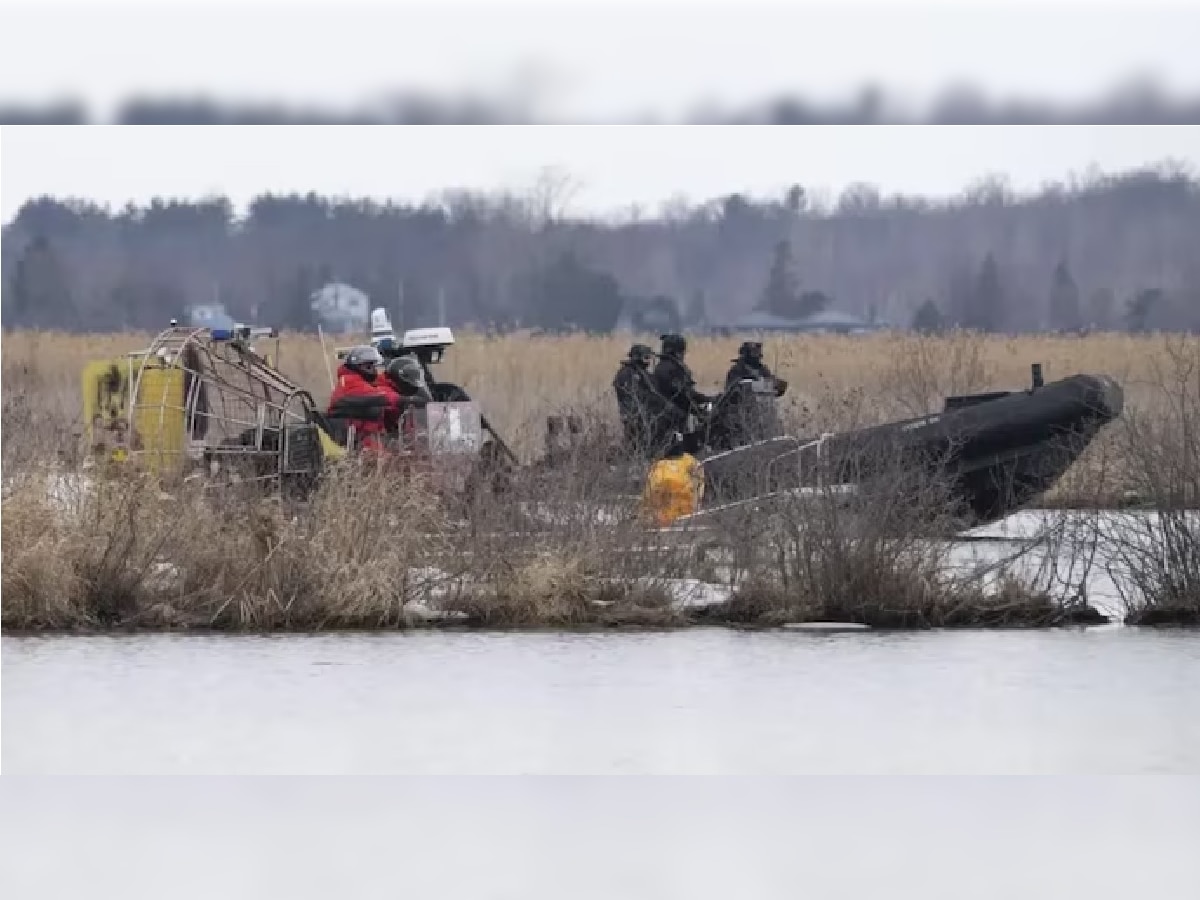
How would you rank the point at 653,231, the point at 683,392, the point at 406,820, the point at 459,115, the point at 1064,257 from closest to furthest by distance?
the point at 459,115
the point at 406,820
the point at 1064,257
the point at 683,392
the point at 653,231

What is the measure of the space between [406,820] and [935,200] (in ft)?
16.7

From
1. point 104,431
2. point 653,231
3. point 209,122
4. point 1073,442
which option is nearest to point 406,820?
point 209,122

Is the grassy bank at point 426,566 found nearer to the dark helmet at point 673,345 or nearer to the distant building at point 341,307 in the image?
the dark helmet at point 673,345

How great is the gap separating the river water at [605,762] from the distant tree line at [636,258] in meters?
2.03

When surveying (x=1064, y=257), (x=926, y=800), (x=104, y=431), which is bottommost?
(x=926, y=800)

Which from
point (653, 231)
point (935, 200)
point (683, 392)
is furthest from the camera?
point (653, 231)

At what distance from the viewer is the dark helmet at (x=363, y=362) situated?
13180 millimetres

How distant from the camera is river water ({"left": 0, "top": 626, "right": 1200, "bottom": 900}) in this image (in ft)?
22.2

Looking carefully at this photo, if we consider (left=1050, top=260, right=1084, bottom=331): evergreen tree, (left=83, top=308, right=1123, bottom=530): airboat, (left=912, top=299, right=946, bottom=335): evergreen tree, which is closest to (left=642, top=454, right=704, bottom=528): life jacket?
(left=83, top=308, right=1123, bottom=530): airboat

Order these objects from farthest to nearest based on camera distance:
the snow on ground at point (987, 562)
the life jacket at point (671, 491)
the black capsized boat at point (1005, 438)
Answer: the black capsized boat at point (1005, 438) < the life jacket at point (671, 491) < the snow on ground at point (987, 562)

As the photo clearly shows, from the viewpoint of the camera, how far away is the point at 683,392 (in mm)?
14406

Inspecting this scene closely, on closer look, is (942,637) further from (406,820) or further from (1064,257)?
(406,820)

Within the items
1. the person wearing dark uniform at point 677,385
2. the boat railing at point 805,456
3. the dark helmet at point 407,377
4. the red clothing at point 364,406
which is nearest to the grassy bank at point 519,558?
the boat railing at point 805,456

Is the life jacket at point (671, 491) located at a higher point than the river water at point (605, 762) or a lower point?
higher
